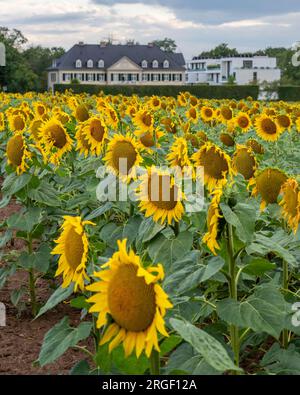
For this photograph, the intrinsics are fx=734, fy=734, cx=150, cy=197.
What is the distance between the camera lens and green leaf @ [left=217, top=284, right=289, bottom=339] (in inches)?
90.0

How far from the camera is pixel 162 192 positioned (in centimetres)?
269

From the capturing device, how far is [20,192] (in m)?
4.02

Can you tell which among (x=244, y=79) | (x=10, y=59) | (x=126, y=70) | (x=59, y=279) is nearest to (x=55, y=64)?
(x=126, y=70)

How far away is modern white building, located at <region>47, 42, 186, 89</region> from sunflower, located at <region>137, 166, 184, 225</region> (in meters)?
78.1

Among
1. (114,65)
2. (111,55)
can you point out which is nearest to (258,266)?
(114,65)

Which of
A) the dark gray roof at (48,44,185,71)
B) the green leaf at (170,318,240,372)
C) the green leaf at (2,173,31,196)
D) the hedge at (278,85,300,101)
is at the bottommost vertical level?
the hedge at (278,85,300,101)

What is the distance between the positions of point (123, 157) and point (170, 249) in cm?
115

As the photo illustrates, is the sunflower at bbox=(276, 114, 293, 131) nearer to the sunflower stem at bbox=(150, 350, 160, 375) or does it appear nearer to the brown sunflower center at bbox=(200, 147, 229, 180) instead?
the brown sunflower center at bbox=(200, 147, 229, 180)

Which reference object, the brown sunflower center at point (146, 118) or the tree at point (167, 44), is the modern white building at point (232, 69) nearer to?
the tree at point (167, 44)

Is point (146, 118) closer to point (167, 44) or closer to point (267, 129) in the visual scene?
point (267, 129)

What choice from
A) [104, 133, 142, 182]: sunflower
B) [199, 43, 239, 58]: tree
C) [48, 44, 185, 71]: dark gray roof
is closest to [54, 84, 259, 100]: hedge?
[104, 133, 142, 182]: sunflower

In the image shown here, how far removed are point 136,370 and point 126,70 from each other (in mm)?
81304

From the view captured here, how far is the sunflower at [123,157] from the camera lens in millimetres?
3680
